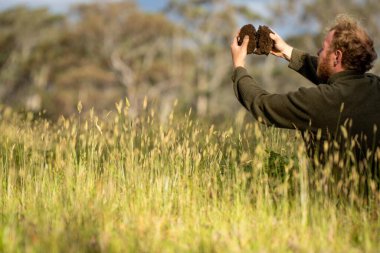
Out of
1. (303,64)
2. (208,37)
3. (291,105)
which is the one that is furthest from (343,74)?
(208,37)

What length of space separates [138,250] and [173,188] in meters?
0.91

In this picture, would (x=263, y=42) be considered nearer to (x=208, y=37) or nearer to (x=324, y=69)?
(x=324, y=69)

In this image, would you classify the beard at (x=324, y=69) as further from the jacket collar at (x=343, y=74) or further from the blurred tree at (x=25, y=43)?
the blurred tree at (x=25, y=43)

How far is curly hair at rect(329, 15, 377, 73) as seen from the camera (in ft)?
10.9

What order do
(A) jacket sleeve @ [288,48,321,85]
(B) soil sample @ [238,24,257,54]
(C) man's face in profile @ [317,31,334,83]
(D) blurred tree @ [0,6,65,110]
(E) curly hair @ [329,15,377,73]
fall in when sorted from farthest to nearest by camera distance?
(D) blurred tree @ [0,6,65,110] < (A) jacket sleeve @ [288,48,321,85] < (B) soil sample @ [238,24,257,54] < (C) man's face in profile @ [317,31,334,83] < (E) curly hair @ [329,15,377,73]

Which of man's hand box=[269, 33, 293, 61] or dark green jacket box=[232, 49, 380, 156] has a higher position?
man's hand box=[269, 33, 293, 61]

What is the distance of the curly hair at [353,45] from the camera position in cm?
334

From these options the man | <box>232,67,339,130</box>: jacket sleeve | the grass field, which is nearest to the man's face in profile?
the man

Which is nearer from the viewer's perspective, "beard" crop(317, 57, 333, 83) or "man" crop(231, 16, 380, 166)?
"man" crop(231, 16, 380, 166)

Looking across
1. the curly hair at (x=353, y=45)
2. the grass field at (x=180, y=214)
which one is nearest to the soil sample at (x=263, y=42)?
the curly hair at (x=353, y=45)

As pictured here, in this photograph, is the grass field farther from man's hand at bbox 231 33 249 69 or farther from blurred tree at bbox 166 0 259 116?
blurred tree at bbox 166 0 259 116

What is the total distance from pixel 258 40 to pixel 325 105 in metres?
0.74

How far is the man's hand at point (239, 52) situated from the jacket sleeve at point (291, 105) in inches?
6.4

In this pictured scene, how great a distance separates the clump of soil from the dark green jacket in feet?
0.97
